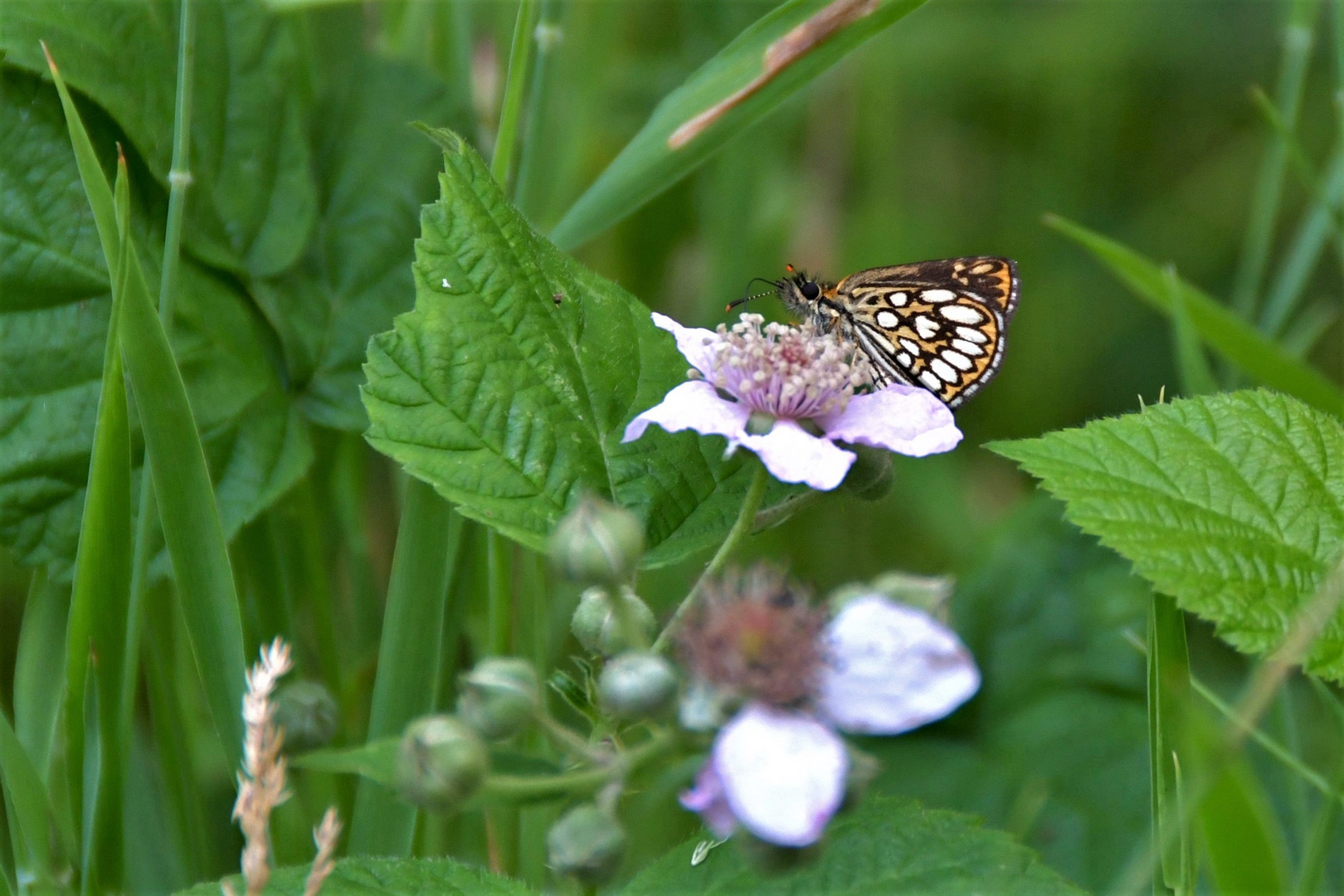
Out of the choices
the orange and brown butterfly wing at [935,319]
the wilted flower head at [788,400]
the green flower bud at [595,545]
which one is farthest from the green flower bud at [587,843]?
the orange and brown butterfly wing at [935,319]

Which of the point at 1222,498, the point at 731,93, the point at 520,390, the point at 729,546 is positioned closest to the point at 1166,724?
the point at 1222,498

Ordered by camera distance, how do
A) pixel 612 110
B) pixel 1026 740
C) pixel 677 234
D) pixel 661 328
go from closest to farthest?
pixel 661 328
pixel 1026 740
pixel 677 234
pixel 612 110

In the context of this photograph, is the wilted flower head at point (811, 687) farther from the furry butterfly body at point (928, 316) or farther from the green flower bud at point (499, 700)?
the furry butterfly body at point (928, 316)

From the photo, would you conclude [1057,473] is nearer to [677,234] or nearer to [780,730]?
[780,730]

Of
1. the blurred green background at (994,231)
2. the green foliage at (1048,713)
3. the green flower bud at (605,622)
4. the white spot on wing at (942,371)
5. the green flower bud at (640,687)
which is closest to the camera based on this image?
the green flower bud at (640,687)

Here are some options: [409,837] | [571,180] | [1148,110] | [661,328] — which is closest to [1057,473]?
[661,328]

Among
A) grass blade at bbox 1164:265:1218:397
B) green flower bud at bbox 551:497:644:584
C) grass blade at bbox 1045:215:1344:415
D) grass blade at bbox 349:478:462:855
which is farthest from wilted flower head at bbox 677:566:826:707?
grass blade at bbox 1045:215:1344:415

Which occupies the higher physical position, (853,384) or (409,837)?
(853,384)
